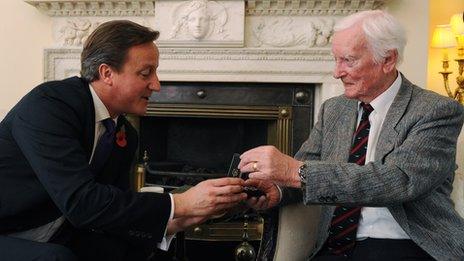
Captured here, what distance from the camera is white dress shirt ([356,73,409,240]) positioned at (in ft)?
4.51

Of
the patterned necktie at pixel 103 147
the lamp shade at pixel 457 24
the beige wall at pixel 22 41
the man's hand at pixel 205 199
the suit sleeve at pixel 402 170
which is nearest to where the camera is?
the suit sleeve at pixel 402 170

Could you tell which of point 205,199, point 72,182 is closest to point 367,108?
point 205,199

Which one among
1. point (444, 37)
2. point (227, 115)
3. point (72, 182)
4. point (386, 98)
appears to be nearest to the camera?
point (72, 182)

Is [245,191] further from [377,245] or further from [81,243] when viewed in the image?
[81,243]

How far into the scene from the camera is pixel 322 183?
3.93ft

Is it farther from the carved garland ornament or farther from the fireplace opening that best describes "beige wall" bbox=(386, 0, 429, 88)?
the fireplace opening

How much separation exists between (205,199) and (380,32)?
654 mm

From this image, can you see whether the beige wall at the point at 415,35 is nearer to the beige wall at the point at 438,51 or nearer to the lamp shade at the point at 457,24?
the lamp shade at the point at 457,24

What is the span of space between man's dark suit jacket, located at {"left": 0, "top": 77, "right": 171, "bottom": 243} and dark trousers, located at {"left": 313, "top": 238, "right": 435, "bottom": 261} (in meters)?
0.54

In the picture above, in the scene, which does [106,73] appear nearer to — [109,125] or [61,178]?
[109,125]

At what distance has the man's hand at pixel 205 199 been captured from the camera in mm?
1305

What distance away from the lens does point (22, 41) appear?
302 cm

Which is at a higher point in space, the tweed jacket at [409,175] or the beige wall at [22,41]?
the beige wall at [22,41]

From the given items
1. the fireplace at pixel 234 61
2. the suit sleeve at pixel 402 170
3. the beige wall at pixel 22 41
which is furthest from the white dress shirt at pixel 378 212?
the beige wall at pixel 22 41
